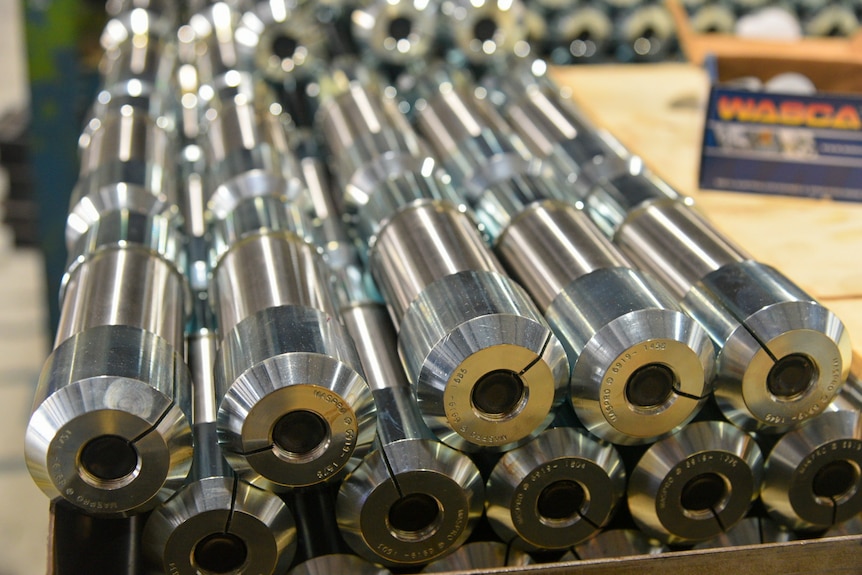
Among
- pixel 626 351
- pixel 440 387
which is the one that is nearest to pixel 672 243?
pixel 626 351

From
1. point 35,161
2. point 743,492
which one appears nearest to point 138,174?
Answer: point 743,492

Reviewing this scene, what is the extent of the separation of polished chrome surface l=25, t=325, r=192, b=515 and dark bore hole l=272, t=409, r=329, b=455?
8cm

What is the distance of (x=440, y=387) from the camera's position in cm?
79

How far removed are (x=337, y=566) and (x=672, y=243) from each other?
49cm

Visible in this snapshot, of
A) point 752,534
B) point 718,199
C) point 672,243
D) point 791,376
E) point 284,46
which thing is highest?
point 284,46

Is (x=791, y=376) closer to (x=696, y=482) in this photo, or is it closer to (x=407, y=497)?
(x=696, y=482)

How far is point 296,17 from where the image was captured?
5.26 feet

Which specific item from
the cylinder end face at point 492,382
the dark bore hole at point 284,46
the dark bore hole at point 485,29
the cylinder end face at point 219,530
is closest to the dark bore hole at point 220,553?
the cylinder end face at point 219,530

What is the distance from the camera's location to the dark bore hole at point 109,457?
0.75 metres

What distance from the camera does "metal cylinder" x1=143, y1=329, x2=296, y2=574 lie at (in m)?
0.80

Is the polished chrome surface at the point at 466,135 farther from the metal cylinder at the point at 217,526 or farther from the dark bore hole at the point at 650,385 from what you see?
the metal cylinder at the point at 217,526

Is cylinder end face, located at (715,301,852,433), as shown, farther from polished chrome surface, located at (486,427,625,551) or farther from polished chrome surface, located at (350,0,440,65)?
polished chrome surface, located at (350,0,440,65)

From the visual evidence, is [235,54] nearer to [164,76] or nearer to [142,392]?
[164,76]

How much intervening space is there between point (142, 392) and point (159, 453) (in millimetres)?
52
